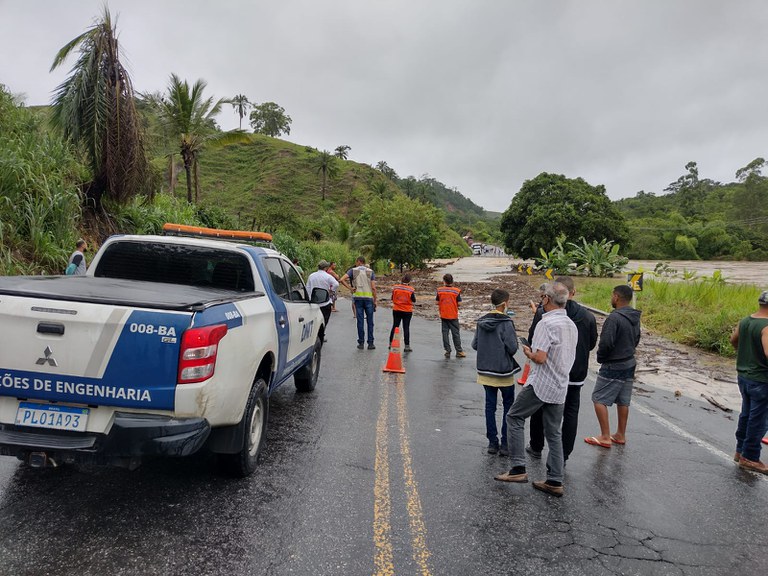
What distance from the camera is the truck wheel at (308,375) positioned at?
6.98 metres

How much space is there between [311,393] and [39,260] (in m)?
6.61

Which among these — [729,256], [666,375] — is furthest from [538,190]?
[729,256]

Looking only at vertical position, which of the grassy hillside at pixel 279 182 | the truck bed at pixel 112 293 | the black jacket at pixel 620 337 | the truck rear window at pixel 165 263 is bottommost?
the black jacket at pixel 620 337

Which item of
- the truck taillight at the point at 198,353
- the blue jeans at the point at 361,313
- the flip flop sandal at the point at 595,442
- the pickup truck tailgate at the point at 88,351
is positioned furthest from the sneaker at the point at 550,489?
the blue jeans at the point at 361,313

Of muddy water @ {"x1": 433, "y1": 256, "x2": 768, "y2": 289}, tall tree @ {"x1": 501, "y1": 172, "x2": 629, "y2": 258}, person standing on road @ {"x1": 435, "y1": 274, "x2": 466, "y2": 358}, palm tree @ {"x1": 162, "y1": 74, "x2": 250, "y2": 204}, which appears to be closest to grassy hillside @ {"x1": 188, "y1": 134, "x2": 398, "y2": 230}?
muddy water @ {"x1": 433, "y1": 256, "x2": 768, "y2": 289}

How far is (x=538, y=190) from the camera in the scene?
4128 cm

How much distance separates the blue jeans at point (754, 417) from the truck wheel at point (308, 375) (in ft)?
16.6

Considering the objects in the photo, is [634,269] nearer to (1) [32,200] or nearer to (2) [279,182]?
(1) [32,200]

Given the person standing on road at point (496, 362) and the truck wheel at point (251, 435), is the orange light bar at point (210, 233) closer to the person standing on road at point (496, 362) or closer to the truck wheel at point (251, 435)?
the truck wheel at point (251, 435)

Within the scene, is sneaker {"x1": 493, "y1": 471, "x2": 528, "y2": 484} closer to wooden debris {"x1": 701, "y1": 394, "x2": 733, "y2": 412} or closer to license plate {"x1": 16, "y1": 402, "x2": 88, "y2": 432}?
license plate {"x1": 16, "y1": 402, "x2": 88, "y2": 432}

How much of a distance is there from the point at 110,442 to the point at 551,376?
3.41 m

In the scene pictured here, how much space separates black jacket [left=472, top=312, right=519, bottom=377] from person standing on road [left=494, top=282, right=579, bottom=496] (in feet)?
1.75

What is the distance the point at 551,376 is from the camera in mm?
4465

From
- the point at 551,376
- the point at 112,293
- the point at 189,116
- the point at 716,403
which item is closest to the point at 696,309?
the point at 716,403
